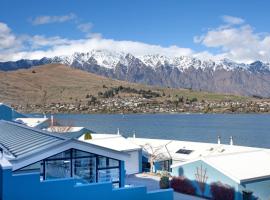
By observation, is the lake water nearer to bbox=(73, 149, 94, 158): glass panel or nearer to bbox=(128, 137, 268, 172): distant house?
bbox=(128, 137, 268, 172): distant house

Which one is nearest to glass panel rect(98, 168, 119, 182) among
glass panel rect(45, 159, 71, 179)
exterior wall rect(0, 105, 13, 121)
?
glass panel rect(45, 159, 71, 179)

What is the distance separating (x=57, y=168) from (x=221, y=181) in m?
10.8

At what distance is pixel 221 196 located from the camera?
23.0 meters

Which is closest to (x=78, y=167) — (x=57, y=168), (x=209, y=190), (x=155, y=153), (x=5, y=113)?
(x=57, y=168)

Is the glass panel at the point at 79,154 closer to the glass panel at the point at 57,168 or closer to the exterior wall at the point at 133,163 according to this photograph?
the glass panel at the point at 57,168

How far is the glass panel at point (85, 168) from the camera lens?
1586 centimetres

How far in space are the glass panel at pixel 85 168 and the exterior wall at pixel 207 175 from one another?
8973 millimetres

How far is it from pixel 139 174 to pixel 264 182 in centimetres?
1068

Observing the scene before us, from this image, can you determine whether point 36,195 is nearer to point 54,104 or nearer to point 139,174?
point 139,174

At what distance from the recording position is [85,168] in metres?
16.2

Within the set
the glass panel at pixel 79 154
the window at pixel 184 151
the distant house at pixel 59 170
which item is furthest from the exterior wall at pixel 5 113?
the glass panel at pixel 79 154

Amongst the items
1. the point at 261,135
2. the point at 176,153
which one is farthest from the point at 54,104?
the point at 176,153

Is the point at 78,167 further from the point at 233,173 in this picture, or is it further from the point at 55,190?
the point at 233,173

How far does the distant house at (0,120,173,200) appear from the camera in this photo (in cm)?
1240
